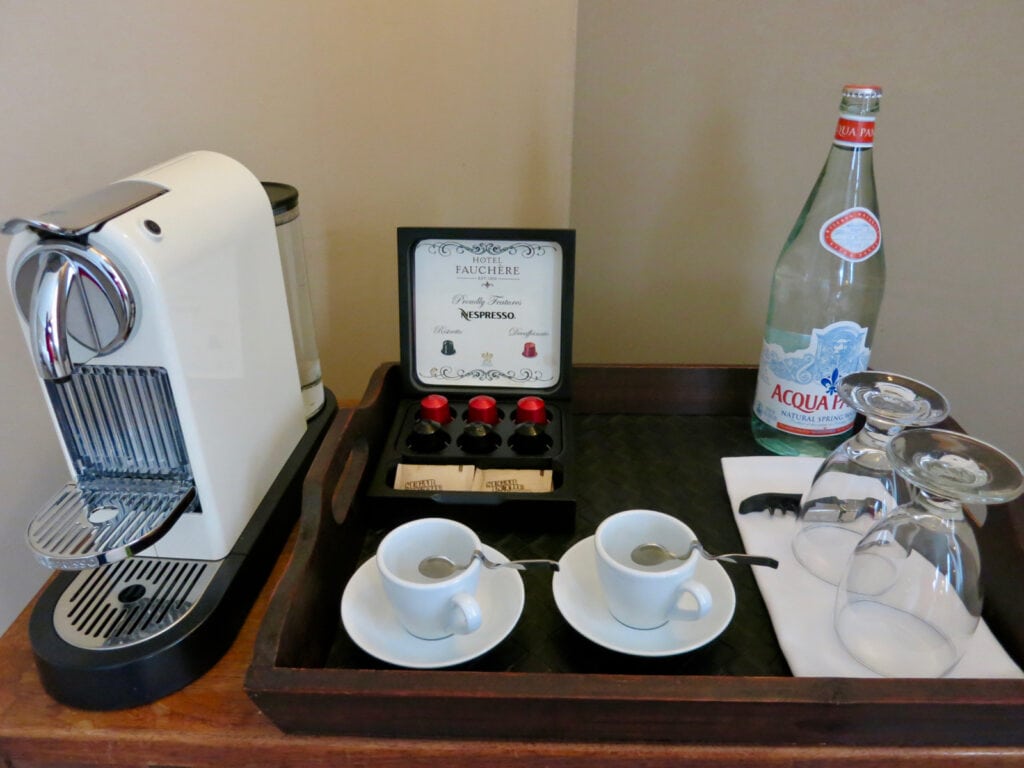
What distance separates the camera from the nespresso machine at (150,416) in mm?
513

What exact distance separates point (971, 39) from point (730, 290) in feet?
1.34

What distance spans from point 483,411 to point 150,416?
0.34 m

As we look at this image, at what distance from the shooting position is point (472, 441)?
77 centimetres

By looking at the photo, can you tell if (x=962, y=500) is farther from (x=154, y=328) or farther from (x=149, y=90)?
(x=149, y=90)

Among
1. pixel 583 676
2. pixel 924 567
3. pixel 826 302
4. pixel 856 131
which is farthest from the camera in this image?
pixel 826 302

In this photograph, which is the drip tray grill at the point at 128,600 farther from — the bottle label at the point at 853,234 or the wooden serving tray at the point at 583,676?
the bottle label at the point at 853,234

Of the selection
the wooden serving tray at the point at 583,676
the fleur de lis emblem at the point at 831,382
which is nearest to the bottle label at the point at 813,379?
the fleur de lis emblem at the point at 831,382

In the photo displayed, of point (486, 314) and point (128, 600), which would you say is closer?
point (128, 600)

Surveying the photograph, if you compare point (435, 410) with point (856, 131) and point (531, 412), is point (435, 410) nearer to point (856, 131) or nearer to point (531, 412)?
point (531, 412)

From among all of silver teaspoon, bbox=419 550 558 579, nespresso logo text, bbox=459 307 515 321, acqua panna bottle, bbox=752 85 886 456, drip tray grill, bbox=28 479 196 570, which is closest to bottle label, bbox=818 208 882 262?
acqua panna bottle, bbox=752 85 886 456

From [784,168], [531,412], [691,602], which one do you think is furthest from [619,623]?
[784,168]

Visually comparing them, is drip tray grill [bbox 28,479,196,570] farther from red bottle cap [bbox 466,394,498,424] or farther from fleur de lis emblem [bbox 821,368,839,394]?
fleur de lis emblem [bbox 821,368,839,394]

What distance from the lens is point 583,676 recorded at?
1.68ft

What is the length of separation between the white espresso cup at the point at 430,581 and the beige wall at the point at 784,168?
60 cm
